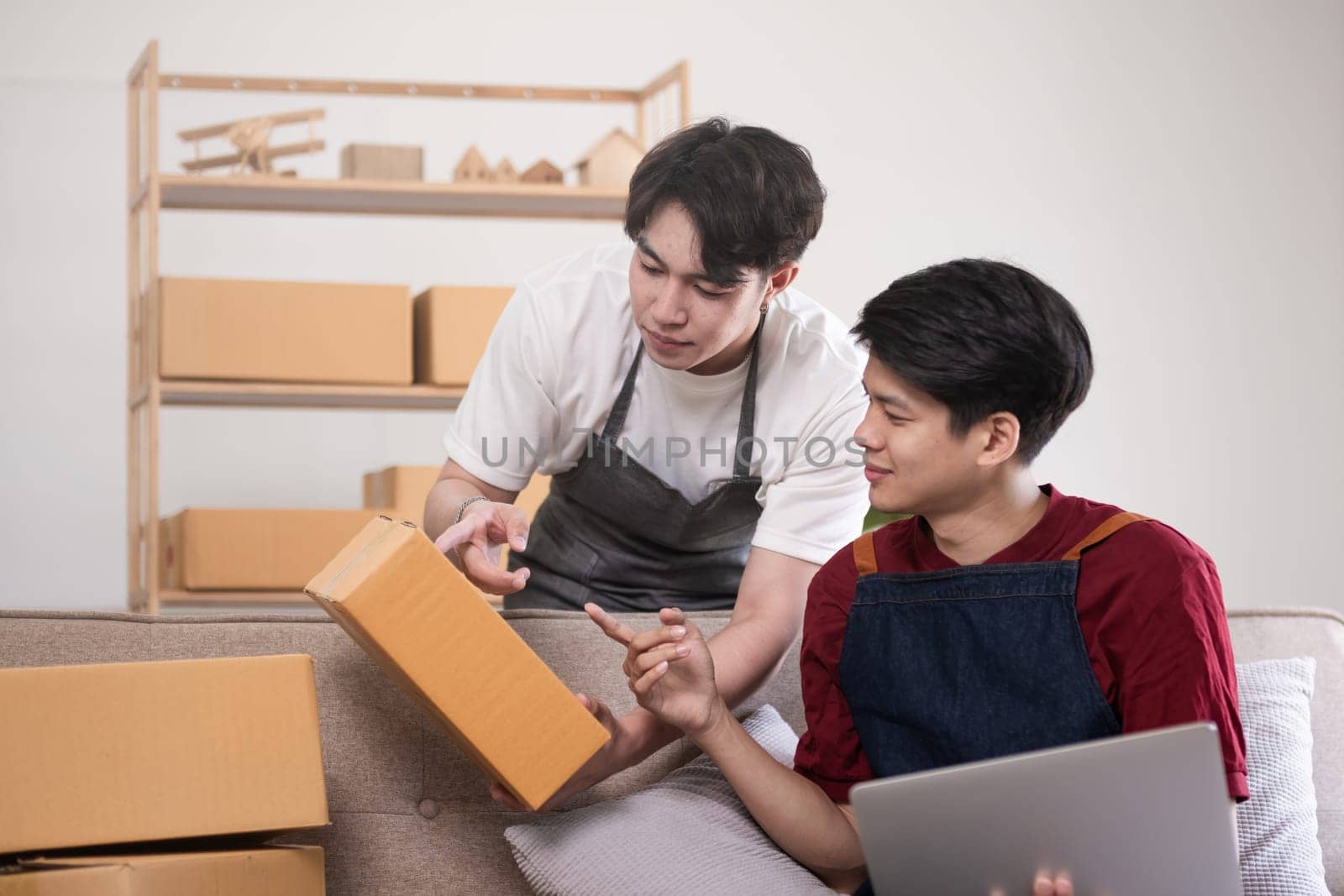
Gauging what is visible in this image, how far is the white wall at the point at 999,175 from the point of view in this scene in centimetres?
361

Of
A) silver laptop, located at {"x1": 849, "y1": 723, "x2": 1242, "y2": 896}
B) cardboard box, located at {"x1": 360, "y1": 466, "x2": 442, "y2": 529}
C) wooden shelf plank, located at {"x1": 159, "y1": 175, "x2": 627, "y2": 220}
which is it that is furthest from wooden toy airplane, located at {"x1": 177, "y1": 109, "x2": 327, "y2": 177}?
silver laptop, located at {"x1": 849, "y1": 723, "x2": 1242, "y2": 896}

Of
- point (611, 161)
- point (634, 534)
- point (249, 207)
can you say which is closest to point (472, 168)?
point (611, 161)

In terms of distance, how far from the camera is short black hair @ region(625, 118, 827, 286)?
146cm

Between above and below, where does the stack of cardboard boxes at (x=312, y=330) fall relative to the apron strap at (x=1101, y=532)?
above

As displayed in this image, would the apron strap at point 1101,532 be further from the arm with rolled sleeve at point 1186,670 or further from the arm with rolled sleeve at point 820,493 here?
the arm with rolled sleeve at point 820,493

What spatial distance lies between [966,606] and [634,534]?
68 centimetres

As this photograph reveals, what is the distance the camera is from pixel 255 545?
2.88 m

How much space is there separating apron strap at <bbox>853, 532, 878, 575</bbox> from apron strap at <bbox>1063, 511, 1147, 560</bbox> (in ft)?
0.63

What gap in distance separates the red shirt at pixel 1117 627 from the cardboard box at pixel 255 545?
5.51ft

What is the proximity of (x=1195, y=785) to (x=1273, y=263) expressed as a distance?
3.63 metres

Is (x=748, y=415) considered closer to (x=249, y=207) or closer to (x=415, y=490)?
(x=415, y=490)

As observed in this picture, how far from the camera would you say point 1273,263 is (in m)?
4.14

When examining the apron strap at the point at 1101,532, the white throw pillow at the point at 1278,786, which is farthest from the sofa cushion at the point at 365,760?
the white throw pillow at the point at 1278,786

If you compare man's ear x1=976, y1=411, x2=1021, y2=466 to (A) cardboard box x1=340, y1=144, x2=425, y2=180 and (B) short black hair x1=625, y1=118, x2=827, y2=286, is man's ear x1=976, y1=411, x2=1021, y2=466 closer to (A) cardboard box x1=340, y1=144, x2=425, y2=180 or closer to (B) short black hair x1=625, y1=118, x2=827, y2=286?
(B) short black hair x1=625, y1=118, x2=827, y2=286
